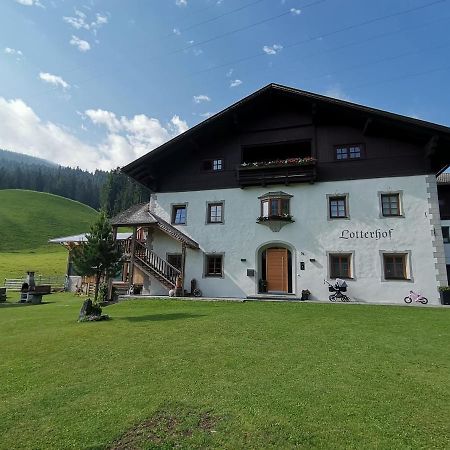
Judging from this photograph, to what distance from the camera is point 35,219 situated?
76.2 m

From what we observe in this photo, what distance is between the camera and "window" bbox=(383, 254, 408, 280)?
15953 mm

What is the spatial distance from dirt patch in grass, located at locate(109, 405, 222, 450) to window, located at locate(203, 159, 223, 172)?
16880mm

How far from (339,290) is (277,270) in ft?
11.7

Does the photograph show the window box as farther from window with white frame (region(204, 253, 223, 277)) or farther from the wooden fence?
the wooden fence

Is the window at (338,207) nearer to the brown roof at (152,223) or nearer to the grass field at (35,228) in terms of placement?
the brown roof at (152,223)

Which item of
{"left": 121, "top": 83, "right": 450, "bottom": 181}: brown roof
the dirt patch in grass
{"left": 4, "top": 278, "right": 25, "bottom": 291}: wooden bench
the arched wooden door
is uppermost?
{"left": 121, "top": 83, "right": 450, "bottom": 181}: brown roof

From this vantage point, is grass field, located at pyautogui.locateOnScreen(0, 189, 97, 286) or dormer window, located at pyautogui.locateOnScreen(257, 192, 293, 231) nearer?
dormer window, located at pyautogui.locateOnScreen(257, 192, 293, 231)

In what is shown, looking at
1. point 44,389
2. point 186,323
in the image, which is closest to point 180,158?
point 186,323

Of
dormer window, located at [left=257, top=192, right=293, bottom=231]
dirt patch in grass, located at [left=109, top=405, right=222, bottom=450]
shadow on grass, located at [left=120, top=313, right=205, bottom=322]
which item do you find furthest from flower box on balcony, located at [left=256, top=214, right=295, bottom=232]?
dirt patch in grass, located at [left=109, top=405, right=222, bottom=450]

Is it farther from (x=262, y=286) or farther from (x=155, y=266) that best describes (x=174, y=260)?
(x=262, y=286)

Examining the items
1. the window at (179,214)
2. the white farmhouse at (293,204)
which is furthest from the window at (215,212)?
the window at (179,214)

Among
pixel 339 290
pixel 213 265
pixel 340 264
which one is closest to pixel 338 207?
pixel 340 264

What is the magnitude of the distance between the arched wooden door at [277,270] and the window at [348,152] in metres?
6.07

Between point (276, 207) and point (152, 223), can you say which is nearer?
point (276, 207)
